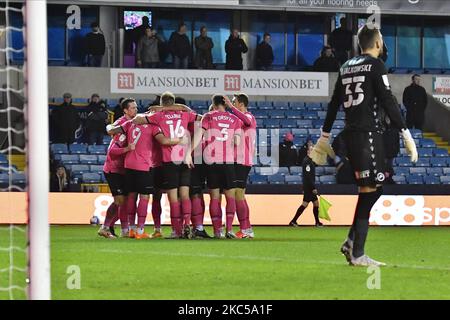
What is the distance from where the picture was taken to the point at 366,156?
1023 centimetres

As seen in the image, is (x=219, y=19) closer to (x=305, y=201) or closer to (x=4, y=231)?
(x=305, y=201)

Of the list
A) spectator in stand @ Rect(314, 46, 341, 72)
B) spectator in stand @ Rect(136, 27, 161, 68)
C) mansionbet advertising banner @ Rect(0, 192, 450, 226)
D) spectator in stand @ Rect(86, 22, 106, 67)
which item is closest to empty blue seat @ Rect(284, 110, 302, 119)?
spectator in stand @ Rect(314, 46, 341, 72)

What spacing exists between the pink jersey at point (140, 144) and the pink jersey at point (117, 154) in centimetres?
14

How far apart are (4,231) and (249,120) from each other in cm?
470

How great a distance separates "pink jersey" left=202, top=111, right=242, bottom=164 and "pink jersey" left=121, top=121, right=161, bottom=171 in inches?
28.3

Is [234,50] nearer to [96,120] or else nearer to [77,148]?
[96,120]

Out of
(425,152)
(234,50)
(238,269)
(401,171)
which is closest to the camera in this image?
(238,269)

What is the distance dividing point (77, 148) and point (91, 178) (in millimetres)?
1222

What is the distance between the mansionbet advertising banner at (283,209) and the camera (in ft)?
72.8

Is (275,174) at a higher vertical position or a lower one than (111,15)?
lower

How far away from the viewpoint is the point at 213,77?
99.1 feet

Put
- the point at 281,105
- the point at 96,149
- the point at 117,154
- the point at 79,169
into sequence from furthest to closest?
the point at 281,105 < the point at 96,149 < the point at 79,169 < the point at 117,154

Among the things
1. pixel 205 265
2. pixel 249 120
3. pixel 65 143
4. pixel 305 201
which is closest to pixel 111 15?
pixel 65 143

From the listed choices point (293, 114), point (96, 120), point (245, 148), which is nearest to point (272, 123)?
point (293, 114)
